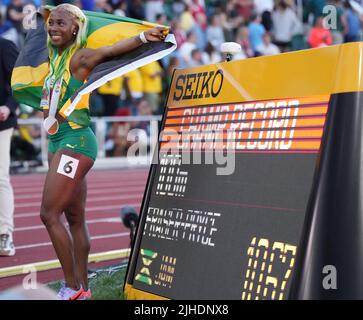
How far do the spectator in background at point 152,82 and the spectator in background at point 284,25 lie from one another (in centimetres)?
392

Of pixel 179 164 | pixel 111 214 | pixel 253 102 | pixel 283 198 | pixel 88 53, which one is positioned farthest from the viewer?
pixel 111 214

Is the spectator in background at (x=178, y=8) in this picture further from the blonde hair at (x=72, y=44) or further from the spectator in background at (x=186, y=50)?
the blonde hair at (x=72, y=44)

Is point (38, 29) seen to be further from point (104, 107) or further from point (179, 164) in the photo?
point (104, 107)

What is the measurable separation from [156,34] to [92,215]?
20.3 ft

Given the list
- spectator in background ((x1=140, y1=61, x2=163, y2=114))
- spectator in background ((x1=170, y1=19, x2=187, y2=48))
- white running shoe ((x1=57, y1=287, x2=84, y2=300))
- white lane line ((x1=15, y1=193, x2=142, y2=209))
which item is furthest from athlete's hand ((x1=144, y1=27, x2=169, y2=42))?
spectator in background ((x1=170, y1=19, x2=187, y2=48))

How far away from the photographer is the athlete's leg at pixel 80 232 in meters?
5.69

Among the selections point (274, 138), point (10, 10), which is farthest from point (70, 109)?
point (10, 10)

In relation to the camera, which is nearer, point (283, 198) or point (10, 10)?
point (283, 198)

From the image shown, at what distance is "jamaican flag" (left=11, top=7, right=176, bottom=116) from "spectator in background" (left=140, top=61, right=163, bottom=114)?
39.0ft

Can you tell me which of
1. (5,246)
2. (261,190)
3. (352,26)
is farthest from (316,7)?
(261,190)

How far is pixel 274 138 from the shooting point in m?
4.43

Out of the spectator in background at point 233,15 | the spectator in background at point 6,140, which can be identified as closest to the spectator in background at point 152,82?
the spectator in background at point 233,15

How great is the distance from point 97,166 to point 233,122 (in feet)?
43.6
